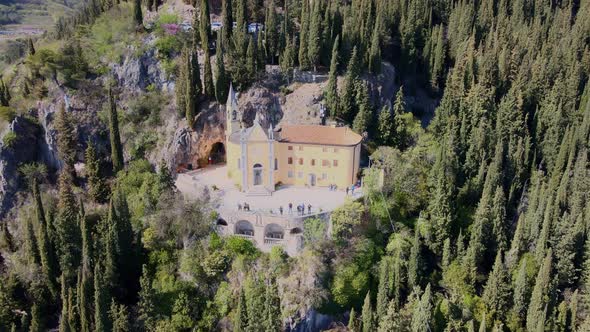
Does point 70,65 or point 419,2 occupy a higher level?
point 419,2

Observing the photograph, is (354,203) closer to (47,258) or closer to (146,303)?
(146,303)

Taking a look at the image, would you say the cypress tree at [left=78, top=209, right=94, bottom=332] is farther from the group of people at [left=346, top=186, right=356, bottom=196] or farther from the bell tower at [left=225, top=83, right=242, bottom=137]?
the group of people at [left=346, top=186, right=356, bottom=196]

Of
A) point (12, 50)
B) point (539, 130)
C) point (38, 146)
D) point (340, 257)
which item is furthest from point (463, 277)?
point (12, 50)

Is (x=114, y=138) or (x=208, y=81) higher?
(x=208, y=81)

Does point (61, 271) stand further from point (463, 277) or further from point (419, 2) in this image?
point (419, 2)

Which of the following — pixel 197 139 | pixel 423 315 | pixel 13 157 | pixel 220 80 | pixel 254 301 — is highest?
pixel 220 80

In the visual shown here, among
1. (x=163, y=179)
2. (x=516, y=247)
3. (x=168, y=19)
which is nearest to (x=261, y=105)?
(x=163, y=179)

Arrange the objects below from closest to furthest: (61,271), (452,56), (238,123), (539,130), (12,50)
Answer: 1. (61,271)
2. (238,123)
3. (539,130)
4. (452,56)
5. (12,50)
